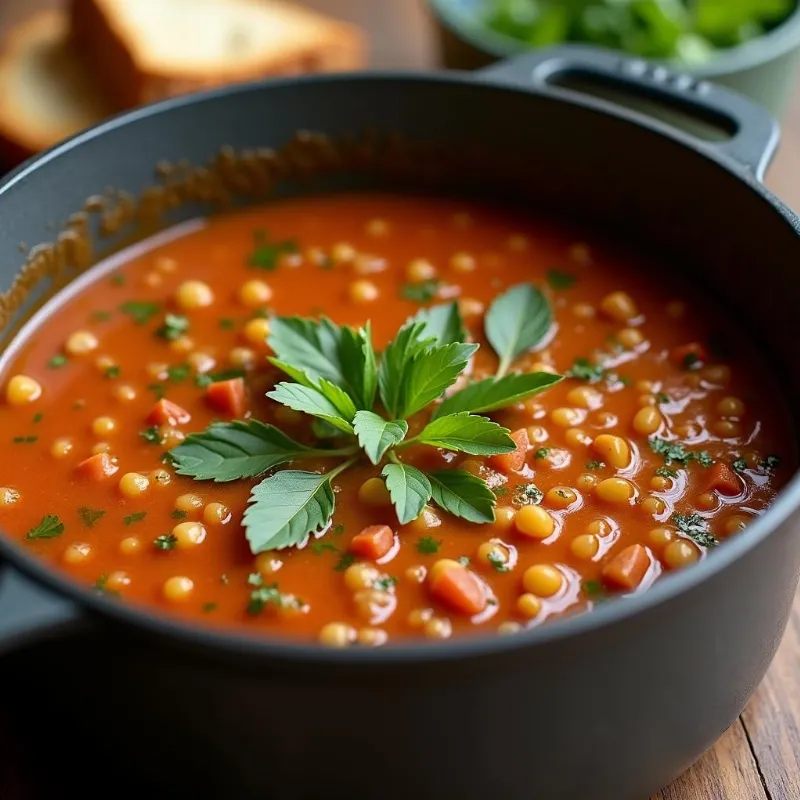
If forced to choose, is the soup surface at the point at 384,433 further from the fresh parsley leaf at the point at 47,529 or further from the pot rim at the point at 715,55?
the pot rim at the point at 715,55

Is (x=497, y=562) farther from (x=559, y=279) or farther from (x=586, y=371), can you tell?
(x=559, y=279)

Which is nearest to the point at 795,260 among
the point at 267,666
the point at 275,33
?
the point at 267,666

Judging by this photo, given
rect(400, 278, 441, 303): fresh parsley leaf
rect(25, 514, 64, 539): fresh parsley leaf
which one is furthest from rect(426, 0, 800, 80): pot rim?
rect(25, 514, 64, 539): fresh parsley leaf

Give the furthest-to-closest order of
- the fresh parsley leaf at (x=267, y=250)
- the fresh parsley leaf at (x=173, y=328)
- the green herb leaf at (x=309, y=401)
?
1. the fresh parsley leaf at (x=267, y=250)
2. the fresh parsley leaf at (x=173, y=328)
3. the green herb leaf at (x=309, y=401)

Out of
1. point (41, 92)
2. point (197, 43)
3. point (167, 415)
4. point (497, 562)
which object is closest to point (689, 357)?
point (497, 562)

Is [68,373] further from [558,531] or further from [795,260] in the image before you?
[795,260]

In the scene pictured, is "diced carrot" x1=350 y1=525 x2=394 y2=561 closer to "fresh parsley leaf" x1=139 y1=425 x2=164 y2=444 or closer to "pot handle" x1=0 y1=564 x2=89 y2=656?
"fresh parsley leaf" x1=139 y1=425 x2=164 y2=444

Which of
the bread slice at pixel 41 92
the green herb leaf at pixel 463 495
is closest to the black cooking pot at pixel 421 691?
the green herb leaf at pixel 463 495
